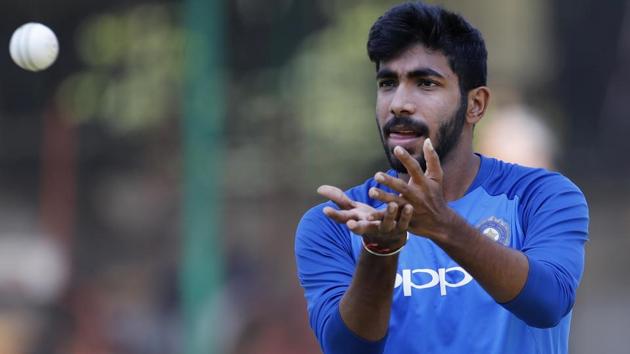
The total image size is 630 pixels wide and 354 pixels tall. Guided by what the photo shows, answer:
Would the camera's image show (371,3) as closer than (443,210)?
No

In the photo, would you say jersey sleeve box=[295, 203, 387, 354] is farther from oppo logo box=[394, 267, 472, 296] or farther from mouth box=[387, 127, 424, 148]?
mouth box=[387, 127, 424, 148]

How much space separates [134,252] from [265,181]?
1.34 metres

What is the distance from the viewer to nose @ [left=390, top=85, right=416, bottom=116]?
13.6 feet

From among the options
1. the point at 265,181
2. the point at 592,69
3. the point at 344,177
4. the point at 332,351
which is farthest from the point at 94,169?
the point at 332,351

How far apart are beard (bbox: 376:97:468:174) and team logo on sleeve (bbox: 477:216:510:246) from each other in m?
0.29

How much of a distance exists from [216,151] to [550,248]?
6827 millimetres

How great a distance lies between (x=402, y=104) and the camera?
4.14m

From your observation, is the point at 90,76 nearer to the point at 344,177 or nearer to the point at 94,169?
the point at 94,169

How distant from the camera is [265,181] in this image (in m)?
10.6

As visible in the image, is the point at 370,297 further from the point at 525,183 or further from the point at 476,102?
the point at 476,102

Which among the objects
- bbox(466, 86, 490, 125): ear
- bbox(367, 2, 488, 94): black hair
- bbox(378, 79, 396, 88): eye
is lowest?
bbox(466, 86, 490, 125): ear

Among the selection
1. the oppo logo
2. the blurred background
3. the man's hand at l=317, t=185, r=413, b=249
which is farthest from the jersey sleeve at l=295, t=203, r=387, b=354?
the blurred background

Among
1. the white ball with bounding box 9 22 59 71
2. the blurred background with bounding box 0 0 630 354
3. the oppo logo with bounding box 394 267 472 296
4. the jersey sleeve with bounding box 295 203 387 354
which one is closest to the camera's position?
the jersey sleeve with bounding box 295 203 387 354

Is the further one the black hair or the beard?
the black hair
